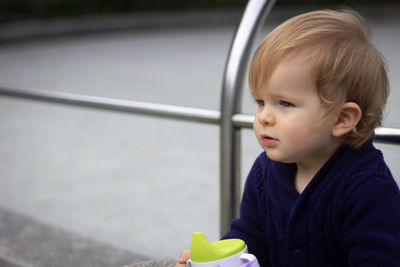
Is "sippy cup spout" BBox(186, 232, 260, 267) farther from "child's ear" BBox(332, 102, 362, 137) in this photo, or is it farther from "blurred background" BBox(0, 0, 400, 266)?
"blurred background" BBox(0, 0, 400, 266)

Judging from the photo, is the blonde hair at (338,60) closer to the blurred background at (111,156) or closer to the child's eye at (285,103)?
the child's eye at (285,103)

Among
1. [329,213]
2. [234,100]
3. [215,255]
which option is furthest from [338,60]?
[234,100]

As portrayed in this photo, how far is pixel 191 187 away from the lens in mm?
3316

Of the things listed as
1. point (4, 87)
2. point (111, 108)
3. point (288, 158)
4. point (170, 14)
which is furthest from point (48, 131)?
point (170, 14)

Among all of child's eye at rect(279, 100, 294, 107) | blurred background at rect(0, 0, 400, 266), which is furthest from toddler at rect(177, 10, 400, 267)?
blurred background at rect(0, 0, 400, 266)

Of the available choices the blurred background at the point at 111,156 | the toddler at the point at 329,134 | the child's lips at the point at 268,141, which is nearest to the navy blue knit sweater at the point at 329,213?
the toddler at the point at 329,134

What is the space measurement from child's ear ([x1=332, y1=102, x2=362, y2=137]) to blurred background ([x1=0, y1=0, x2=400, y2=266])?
27cm

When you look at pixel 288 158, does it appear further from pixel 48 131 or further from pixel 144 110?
pixel 48 131

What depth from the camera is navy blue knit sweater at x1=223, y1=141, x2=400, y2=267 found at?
95cm

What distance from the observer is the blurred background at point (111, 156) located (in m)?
2.13

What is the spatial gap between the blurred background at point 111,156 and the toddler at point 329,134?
0.71ft

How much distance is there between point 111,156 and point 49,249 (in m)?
2.00

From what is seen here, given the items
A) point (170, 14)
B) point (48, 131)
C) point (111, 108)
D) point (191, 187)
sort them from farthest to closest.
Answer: point (170, 14) < point (48, 131) < point (191, 187) < point (111, 108)

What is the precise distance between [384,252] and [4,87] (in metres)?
1.81
